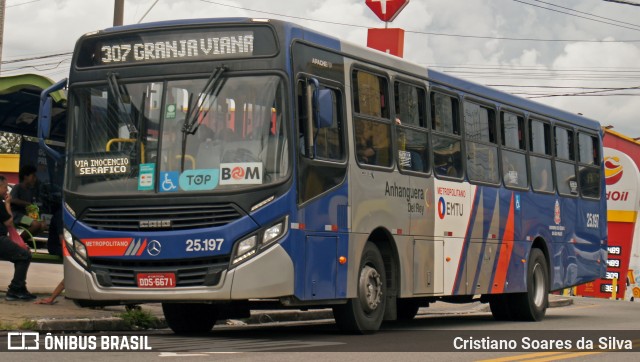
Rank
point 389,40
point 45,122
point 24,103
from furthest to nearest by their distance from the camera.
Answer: point 389,40 → point 24,103 → point 45,122

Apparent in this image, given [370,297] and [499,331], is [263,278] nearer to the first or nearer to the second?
[370,297]

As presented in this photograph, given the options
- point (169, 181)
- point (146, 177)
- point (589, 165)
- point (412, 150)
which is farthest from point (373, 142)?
point (589, 165)

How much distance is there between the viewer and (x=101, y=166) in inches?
490

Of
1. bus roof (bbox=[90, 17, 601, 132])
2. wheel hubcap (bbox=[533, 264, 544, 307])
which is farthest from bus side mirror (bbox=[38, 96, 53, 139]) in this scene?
wheel hubcap (bbox=[533, 264, 544, 307])

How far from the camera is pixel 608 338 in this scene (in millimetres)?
14180

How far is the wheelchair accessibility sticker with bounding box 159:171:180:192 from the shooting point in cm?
Answer: 1201

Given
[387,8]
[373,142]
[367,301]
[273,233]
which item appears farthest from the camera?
[387,8]

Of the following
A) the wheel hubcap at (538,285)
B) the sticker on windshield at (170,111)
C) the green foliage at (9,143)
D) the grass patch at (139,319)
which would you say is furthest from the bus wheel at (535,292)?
the green foliage at (9,143)

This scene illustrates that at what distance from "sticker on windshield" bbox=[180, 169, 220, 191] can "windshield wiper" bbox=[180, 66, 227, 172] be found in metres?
0.12

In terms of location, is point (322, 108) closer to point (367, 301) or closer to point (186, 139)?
point (186, 139)

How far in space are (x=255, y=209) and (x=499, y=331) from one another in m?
5.08

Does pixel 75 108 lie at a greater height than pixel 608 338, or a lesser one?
greater

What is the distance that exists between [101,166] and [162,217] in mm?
992

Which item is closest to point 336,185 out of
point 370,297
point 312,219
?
point 312,219
